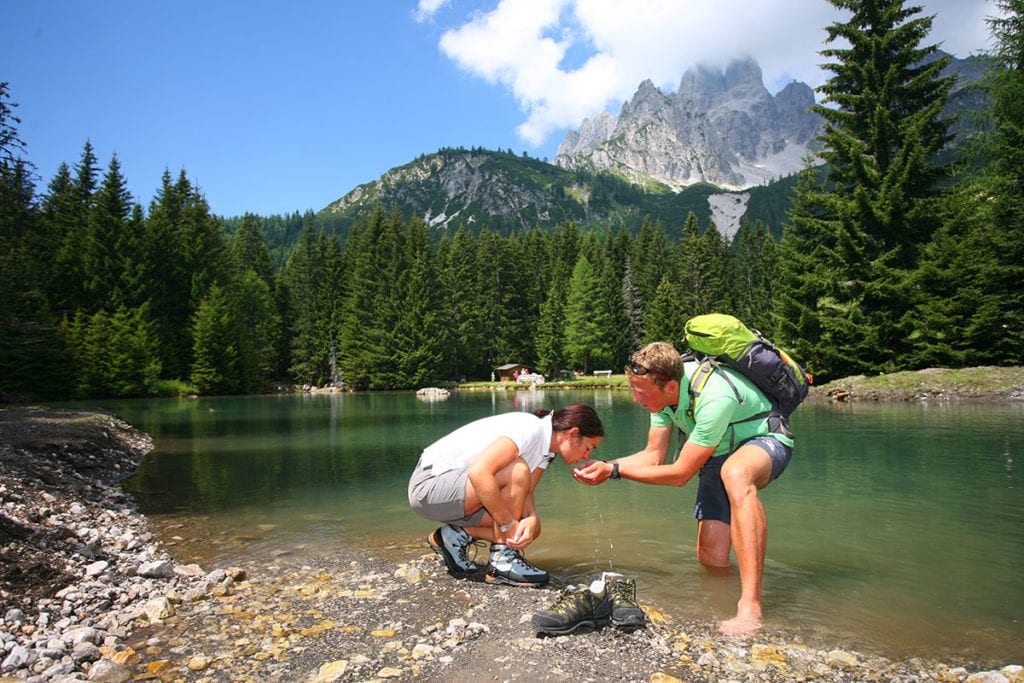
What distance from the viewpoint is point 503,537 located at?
4.67 m

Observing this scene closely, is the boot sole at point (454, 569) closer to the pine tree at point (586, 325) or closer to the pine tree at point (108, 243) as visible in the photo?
the pine tree at point (108, 243)

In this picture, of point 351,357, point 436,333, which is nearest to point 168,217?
point 351,357

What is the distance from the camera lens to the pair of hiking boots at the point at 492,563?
4574mm

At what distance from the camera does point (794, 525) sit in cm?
657

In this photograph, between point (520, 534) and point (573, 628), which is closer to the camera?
point (573, 628)

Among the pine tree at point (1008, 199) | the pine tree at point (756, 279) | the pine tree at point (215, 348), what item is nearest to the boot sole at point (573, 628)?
the pine tree at point (1008, 199)

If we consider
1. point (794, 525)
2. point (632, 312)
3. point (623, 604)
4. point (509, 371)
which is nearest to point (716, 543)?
point (623, 604)

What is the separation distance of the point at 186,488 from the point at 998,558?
398 inches

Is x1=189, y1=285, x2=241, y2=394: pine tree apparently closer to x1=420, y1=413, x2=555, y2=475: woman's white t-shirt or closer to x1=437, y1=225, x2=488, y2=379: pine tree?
x1=437, y1=225, x2=488, y2=379: pine tree

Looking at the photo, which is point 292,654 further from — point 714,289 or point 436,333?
point 714,289

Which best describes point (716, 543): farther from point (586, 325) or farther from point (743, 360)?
point (586, 325)

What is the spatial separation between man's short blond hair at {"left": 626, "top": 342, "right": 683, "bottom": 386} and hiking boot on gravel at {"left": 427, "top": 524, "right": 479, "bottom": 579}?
1.87 meters

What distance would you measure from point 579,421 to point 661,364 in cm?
70

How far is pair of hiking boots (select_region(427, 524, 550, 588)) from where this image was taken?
4.57m
